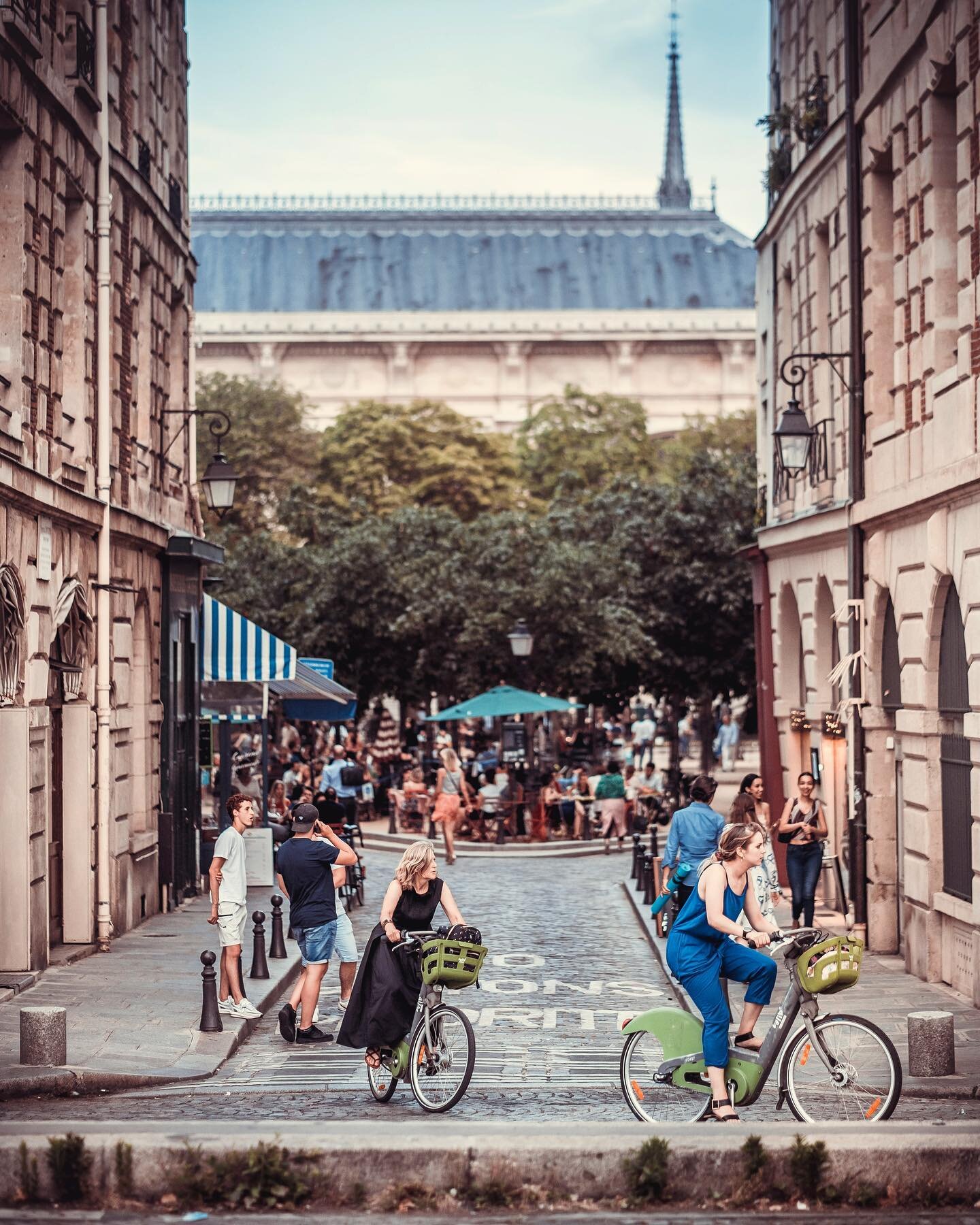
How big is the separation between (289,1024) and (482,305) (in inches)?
3064

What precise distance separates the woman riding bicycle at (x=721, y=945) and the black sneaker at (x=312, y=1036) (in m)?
4.11

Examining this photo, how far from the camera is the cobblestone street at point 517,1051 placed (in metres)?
10.5

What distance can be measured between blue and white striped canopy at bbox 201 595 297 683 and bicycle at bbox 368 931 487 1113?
12837 millimetres

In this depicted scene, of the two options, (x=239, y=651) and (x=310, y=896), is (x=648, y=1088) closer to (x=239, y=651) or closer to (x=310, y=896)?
(x=310, y=896)

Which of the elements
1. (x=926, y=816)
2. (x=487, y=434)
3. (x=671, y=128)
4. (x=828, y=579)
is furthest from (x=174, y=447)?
(x=671, y=128)

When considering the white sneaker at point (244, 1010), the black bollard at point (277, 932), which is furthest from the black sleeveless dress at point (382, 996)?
the black bollard at point (277, 932)

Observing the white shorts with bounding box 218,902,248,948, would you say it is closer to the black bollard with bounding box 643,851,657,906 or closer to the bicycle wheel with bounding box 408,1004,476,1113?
the bicycle wheel with bounding box 408,1004,476,1113

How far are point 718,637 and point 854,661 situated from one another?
2124cm

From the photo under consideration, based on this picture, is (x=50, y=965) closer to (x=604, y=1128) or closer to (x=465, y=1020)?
(x=465, y=1020)

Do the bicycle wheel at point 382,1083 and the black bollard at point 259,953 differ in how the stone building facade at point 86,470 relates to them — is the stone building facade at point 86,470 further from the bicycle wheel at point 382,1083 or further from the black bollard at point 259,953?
the bicycle wheel at point 382,1083

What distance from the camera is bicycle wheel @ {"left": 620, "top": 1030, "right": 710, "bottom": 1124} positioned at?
31.4 feet

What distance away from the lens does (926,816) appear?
52.9 ft

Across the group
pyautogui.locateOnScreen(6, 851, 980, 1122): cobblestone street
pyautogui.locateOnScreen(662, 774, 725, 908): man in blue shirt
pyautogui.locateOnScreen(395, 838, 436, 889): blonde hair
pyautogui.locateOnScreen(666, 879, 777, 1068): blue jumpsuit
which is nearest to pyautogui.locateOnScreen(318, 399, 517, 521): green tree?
pyautogui.locateOnScreen(6, 851, 980, 1122): cobblestone street

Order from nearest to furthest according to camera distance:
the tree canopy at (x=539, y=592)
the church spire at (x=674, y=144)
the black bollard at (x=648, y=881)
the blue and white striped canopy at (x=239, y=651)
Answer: the black bollard at (x=648, y=881)
the blue and white striped canopy at (x=239, y=651)
the tree canopy at (x=539, y=592)
the church spire at (x=674, y=144)
